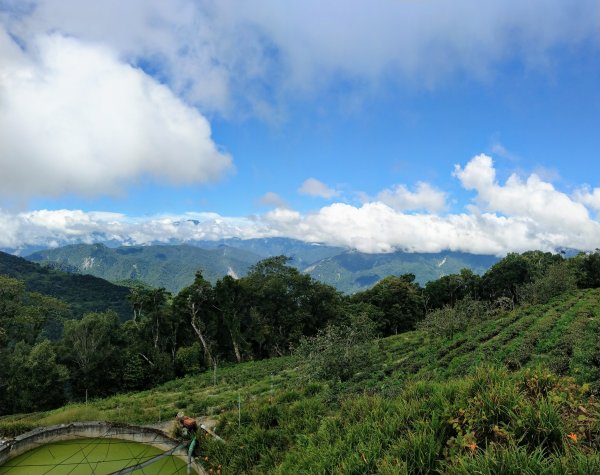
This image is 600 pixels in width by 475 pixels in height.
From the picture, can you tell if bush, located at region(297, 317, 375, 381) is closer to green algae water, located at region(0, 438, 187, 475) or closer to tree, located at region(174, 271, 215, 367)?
green algae water, located at region(0, 438, 187, 475)

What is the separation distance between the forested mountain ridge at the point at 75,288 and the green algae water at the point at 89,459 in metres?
137

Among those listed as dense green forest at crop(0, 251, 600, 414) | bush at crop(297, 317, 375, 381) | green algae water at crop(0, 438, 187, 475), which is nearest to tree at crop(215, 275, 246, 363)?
dense green forest at crop(0, 251, 600, 414)

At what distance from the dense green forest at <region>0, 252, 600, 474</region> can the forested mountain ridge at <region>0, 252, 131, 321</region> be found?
10321cm

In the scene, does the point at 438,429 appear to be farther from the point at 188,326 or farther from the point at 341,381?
the point at 188,326

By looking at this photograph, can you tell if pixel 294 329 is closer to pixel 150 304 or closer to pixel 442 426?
pixel 150 304

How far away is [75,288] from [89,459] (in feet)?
595

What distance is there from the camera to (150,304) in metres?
48.2

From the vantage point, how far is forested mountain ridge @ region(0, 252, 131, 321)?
5667 inches

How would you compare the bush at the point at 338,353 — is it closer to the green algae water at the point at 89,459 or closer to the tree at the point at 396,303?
the green algae water at the point at 89,459

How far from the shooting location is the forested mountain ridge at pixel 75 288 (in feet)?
472

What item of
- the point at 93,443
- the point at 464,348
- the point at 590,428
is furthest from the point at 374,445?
the point at 464,348

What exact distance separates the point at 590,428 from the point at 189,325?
51687mm

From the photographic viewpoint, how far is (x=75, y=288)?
534ft

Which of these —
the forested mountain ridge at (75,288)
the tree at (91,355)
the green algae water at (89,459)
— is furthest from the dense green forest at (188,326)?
the forested mountain ridge at (75,288)
